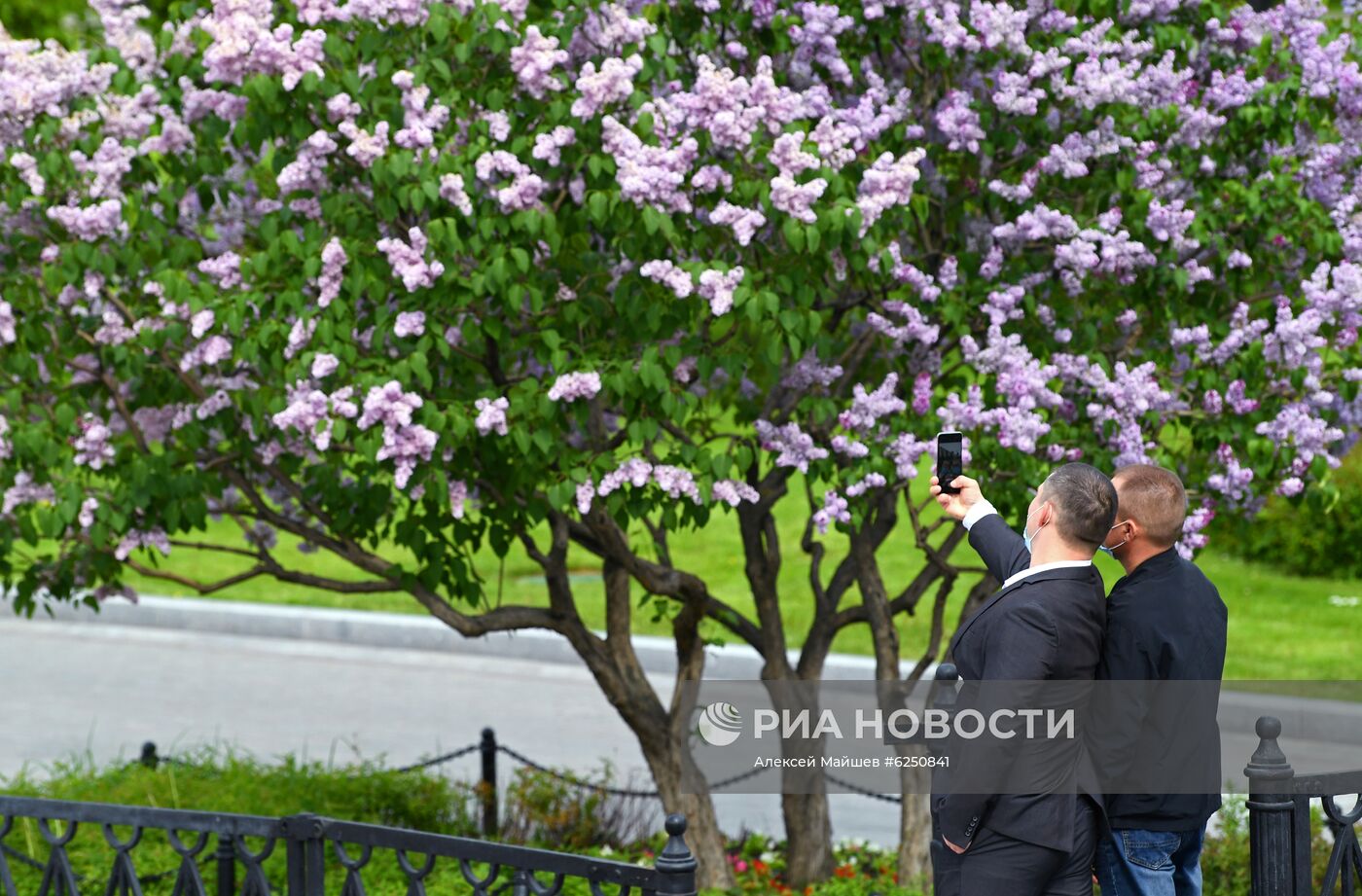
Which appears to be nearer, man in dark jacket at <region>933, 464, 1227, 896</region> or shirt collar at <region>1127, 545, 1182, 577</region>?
man in dark jacket at <region>933, 464, 1227, 896</region>

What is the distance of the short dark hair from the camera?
144 inches

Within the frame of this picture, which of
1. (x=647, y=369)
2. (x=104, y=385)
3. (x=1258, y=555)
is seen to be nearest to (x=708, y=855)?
(x=647, y=369)

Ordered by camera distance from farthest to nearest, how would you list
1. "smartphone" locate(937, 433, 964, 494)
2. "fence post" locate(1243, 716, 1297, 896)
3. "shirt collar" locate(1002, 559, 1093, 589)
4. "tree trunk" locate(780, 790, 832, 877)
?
"tree trunk" locate(780, 790, 832, 877) → "smartphone" locate(937, 433, 964, 494) → "fence post" locate(1243, 716, 1297, 896) → "shirt collar" locate(1002, 559, 1093, 589)

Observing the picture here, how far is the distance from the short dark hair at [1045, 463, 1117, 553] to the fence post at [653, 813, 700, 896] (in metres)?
1.15

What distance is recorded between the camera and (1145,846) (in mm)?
3828

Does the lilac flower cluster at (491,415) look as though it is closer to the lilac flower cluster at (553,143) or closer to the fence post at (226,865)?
the lilac flower cluster at (553,143)

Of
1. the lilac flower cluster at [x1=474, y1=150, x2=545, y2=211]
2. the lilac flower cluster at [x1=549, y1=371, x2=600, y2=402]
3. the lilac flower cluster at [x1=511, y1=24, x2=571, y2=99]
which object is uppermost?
the lilac flower cluster at [x1=511, y1=24, x2=571, y2=99]

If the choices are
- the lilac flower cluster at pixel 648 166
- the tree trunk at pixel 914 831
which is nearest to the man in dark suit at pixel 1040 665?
the lilac flower cluster at pixel 648 166

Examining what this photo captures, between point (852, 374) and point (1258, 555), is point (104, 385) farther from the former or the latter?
point (1258, 555)

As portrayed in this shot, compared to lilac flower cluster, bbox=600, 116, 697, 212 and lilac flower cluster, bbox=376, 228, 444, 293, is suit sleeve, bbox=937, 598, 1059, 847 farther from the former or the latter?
lilac flower cluster, bbox=376, 228, 444, 293

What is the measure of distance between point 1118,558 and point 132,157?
12.1 feet

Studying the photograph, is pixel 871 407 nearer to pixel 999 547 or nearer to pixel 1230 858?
pixel 999 547

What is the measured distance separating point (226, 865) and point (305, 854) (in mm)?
500

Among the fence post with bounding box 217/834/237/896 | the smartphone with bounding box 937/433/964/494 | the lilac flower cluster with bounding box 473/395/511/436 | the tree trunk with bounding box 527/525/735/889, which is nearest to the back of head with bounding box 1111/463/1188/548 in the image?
the smartphone with bounding box 937/433/964/494
